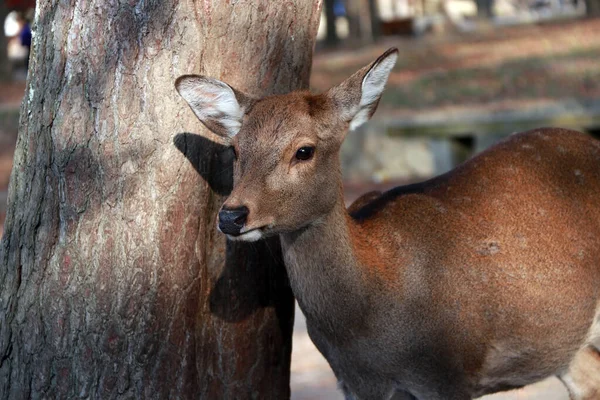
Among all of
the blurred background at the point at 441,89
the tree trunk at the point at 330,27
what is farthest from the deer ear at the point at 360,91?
the tree trunk at the point at 330,27

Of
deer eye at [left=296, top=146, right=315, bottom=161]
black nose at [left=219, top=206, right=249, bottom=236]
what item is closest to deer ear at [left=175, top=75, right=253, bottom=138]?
deer eye at [left=296, top=146, right=315, bottom=161]

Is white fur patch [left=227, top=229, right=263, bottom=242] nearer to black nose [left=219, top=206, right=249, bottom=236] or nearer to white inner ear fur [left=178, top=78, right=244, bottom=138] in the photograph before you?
black nose [left=219, top=206, right=249, bottom=236]

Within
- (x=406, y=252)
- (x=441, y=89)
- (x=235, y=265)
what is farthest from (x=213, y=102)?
(x=441, y=89)

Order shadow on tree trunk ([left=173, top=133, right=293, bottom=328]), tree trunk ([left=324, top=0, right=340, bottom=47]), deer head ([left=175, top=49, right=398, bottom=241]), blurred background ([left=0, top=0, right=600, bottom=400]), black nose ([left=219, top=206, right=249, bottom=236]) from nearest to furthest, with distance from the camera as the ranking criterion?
1. black nose ([left=219, top=206, right=249, bottom=236])
2. deer head ([left=175, top=49, right=398, bottom=241])
3. shadow on tree trunk ([left=173, top=133, right=293, bottom=328])
4. blurred background ([left=0, top=0, right=600, bottom=400])
5. tree trunk ([left=324, top=0, right=340, bottom=47])

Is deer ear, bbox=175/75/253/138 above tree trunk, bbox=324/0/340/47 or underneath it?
above

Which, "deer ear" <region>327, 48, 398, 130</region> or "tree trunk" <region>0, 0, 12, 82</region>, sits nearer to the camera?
"deer ear" <region>327, 48, 398, 130</region>

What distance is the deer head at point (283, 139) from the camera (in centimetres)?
462

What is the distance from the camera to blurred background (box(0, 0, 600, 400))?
1295 cm

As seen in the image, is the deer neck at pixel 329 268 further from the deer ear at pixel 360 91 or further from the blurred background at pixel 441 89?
the blurred background at pixel 441 89

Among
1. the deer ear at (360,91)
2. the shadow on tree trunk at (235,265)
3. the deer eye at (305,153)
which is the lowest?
the shadow on tree trunk at (235,265)

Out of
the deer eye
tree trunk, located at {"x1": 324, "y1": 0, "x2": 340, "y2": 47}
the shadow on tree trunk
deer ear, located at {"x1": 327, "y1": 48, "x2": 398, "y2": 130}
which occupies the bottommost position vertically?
tree trunk, located at {"x1": 324, "y1": 0, "x2": 340, "y2": 47}

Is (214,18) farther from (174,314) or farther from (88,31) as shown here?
(174,314)

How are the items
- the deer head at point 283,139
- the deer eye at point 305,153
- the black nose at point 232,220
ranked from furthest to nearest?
the deer eye at point 305,153 → the deer head at point 283,139 → the black nose at point 232,220

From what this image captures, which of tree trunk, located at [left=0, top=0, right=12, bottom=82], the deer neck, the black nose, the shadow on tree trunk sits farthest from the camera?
tree trunk, located at [left=0, top=0, right=12, bottom=82]
